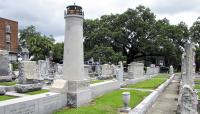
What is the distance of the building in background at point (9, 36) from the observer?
51.1 metres

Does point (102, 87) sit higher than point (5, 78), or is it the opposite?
point (5, 78)

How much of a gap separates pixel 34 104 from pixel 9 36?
47794 millimetres

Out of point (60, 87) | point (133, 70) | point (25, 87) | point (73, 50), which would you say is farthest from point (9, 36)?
point (60, 87)

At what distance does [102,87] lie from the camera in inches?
568

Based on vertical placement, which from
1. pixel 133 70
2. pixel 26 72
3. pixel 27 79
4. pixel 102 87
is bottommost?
pixel 102 87

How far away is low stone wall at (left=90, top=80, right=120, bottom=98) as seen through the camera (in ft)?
43.0

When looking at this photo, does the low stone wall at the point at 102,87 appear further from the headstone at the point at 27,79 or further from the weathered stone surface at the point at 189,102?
the weathered stone surface at the point at 189,102

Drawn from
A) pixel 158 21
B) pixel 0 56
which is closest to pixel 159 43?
pixel 158 21

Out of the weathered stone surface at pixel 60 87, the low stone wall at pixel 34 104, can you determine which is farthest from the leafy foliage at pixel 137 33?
the low stone wall at pixel 34 104

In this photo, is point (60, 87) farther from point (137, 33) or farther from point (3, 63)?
point (137, 33)

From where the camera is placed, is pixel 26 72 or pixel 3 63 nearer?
pixel 26 72

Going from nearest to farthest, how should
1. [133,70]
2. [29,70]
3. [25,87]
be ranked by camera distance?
[25,87], [29,70], [133,70]

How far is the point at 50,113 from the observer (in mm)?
9078

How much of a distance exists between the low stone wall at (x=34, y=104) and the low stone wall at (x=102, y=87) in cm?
312
